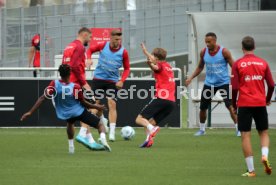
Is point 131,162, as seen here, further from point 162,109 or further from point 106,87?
point 106,87

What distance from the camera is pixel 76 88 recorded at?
57.4 ft

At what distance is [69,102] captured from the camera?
17656 mm

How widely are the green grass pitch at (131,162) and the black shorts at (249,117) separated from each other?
2.24ft

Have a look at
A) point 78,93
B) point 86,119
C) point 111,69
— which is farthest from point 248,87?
point 111,69

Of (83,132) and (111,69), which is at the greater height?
(111,69)

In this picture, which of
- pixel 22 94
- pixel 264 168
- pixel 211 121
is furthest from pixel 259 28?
pixel 264 168

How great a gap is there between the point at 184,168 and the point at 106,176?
162 centimetres

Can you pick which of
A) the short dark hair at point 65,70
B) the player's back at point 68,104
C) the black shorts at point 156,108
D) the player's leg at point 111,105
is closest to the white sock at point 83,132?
the player's back at point 68,104

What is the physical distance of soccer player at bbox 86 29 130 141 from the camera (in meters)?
20.8

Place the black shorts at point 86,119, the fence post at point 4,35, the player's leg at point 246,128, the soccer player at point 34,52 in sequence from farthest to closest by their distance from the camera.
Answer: the soccer player at point 34,52, the fence post at point 4,35, the black shorts at point 86,119, the player's leg at point 246,128

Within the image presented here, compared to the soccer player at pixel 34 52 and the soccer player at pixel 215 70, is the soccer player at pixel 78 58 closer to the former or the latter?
the soccer player at pixel 215 70

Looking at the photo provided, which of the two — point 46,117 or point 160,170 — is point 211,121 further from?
point 160,170

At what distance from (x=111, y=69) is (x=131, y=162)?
5043 millimetres

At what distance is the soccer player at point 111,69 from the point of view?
2078 cm
